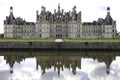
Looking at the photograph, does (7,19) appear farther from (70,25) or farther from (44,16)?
(70,25)

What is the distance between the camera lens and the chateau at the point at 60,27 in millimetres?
81062

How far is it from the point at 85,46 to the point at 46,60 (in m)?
13.1

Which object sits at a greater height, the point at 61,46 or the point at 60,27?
the point at 60,27

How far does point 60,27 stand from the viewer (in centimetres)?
8125

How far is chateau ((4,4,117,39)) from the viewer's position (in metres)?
81.1

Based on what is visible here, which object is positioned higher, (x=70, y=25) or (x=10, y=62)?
(x=70, y=25)

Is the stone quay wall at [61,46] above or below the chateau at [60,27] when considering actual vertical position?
below

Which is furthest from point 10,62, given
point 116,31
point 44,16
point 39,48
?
point 116,31

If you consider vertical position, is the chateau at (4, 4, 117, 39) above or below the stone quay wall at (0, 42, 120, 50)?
above

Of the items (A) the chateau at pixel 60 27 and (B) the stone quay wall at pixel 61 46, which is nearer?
(B) the stone quay wall at pixel 61 46

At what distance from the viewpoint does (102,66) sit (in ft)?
90.3

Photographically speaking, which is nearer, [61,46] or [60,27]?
[61,46]

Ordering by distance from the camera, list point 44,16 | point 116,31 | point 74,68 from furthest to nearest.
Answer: point 116,31, point 44,16, point 74,68

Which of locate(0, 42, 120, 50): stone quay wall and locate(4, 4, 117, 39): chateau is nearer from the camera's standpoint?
locate(0, 42, 120, 50): stone quay wall
